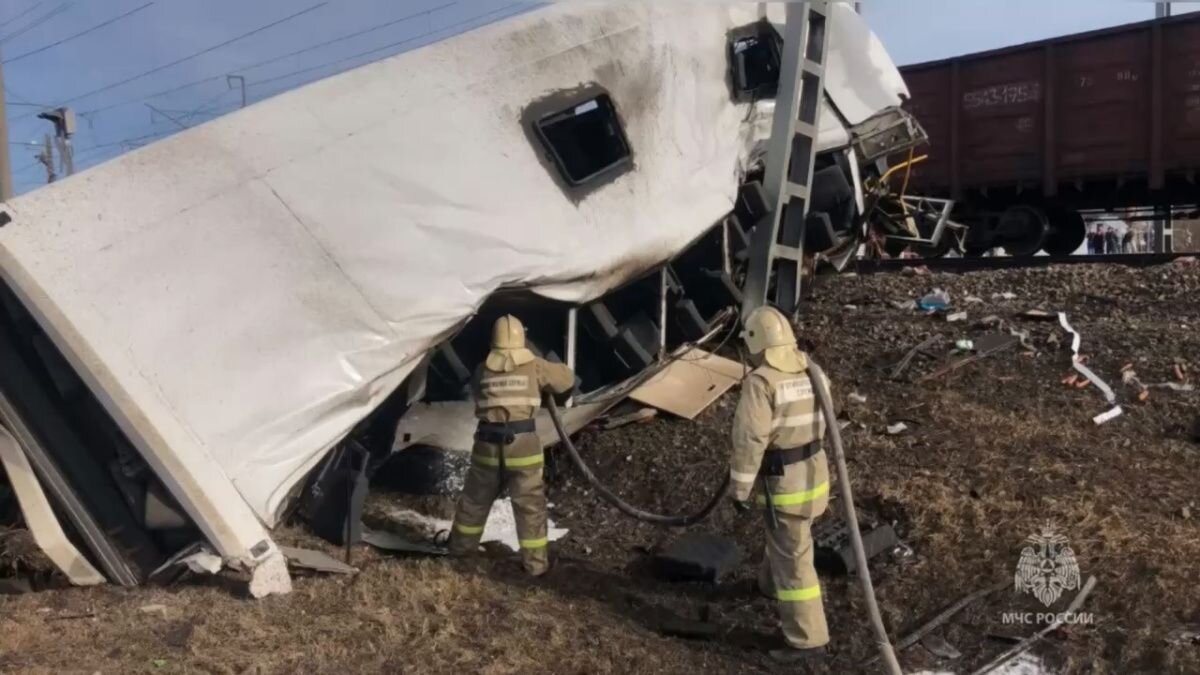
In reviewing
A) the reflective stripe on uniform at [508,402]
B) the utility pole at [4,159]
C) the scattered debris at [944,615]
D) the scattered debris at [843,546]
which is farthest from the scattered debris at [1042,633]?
the utility pole at [4,159]

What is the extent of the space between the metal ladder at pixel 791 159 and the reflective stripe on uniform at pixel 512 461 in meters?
2.10

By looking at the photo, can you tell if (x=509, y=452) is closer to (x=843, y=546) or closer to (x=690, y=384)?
(x=843, y=546)

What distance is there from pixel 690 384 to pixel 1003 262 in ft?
15.4

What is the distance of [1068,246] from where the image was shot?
1186cm

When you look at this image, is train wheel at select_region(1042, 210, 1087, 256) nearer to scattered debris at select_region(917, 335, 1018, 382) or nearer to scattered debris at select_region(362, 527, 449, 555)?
scattered debris at select_region(917, 335, 1018, 382)

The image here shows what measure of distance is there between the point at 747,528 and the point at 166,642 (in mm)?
2613

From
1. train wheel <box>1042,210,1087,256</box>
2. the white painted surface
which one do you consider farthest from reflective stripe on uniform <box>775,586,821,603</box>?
train wheel <box>1042,210,1087,256</box>

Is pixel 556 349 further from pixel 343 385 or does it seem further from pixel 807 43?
pixel 807 43

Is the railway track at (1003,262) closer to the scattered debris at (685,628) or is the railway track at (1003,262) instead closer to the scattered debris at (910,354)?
the scattered debris at (910,354)

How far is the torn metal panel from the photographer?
361 centimetres

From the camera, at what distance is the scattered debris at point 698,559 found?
4090mm

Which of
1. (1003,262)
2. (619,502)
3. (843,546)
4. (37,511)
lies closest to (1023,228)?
(1003,262)

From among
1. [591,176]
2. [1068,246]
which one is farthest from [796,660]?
[1068,246]

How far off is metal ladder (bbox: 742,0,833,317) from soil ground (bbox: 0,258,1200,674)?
66cm
